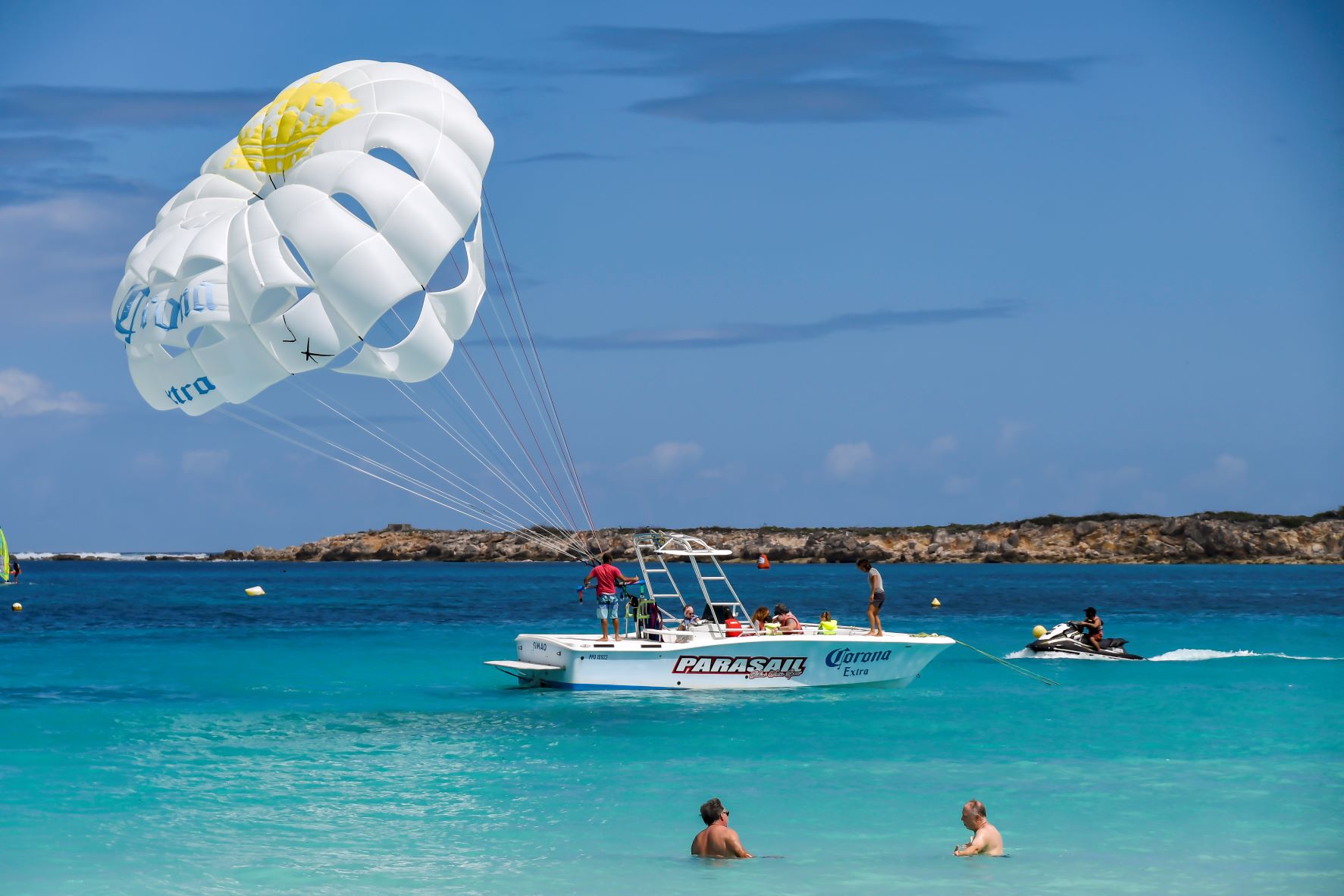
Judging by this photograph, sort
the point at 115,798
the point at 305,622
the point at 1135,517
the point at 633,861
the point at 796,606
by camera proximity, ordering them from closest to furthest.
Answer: the point at 633,861 < the point at 115,798 < the point at 305,622 < the point at 796,606 < the point at 1135,517

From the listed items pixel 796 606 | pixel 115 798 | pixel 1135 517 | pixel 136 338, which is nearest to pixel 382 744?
pixel 115 798

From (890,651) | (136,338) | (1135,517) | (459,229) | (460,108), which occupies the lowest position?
(890,651)

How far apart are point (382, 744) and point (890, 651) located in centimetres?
700

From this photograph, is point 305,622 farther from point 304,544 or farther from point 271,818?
point 304,544

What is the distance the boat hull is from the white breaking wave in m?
9.56

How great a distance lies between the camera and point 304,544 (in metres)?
163

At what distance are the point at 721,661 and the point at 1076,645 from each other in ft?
34.1

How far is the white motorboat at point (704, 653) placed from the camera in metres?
17.9

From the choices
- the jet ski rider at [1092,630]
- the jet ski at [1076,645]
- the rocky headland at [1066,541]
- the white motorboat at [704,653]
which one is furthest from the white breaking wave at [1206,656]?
the rocky headland at [1066,541]

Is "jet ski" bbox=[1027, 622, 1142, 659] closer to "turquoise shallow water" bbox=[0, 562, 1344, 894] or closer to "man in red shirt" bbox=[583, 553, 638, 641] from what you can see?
"turquoise shallow water" bbox=[0, 562, 1344, 894]

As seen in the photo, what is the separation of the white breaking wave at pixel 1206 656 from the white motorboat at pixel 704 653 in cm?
949

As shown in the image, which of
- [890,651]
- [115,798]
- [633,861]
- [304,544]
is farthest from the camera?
[304,544]

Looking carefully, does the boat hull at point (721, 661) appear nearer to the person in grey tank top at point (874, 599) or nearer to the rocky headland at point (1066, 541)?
the person in grey tank top at point (874, 599)

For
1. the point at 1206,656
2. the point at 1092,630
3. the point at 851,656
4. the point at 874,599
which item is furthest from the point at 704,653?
the point at 1206,656
